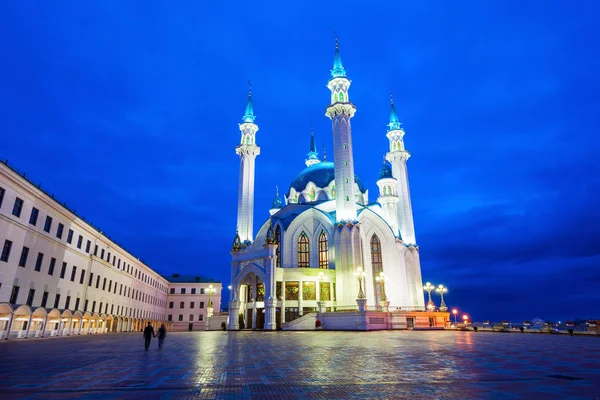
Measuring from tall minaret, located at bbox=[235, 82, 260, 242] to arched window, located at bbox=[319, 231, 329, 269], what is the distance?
38.7 ft

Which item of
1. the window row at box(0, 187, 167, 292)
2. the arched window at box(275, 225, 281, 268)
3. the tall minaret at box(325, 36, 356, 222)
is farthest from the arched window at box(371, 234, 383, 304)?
the window row at box(0, 187, 167, 292)

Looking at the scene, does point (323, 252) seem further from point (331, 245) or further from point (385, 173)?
point (385, 173)

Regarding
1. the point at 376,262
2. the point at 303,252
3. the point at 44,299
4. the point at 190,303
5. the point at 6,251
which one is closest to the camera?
the point at 6,251

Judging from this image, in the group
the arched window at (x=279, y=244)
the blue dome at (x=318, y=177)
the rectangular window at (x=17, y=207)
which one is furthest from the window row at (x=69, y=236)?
the blue dome at (x=318, y=177)

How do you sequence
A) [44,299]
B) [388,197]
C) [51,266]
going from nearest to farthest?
[44,299], [51,266], [388,197]

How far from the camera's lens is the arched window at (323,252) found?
5312cm

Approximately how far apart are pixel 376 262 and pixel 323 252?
8055 mm

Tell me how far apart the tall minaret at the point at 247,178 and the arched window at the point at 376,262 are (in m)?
19.1

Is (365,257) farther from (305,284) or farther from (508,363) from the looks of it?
(508,363)

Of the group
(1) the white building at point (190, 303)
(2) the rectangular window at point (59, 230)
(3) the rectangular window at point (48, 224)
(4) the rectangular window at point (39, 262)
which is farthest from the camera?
(1) the white building at point (190, 303)

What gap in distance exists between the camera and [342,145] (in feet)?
175

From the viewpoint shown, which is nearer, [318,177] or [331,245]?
[331,245]

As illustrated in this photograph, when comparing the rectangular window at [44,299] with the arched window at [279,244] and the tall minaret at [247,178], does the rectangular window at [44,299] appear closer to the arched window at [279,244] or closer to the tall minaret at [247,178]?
the arched window at [279,244]

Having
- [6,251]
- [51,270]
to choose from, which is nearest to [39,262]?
[51,270]
